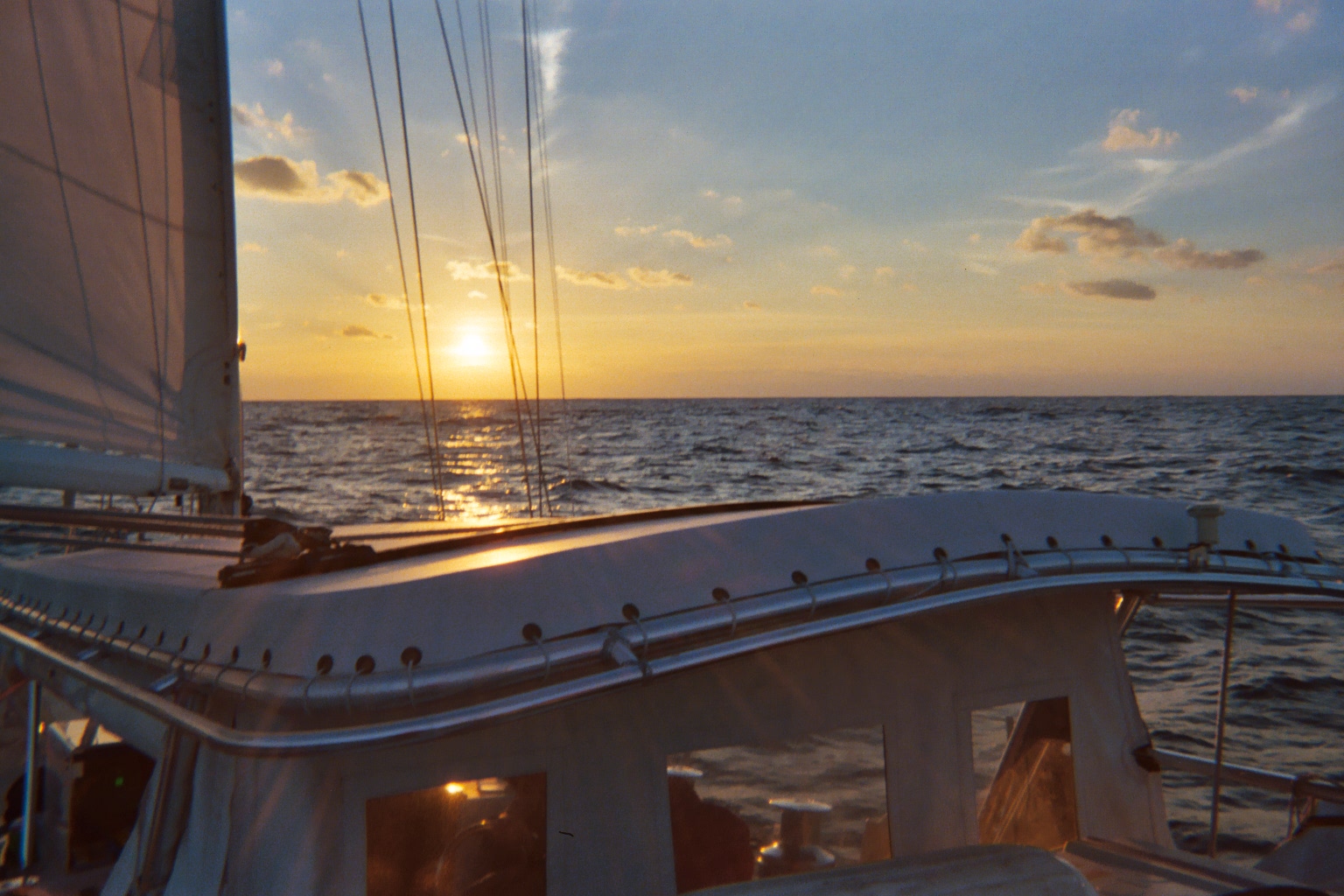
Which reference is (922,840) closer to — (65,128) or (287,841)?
(287,841)

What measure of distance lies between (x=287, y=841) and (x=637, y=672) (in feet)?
3.74

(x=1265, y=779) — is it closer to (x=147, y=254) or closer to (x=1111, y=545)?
(x=1111, y=545)

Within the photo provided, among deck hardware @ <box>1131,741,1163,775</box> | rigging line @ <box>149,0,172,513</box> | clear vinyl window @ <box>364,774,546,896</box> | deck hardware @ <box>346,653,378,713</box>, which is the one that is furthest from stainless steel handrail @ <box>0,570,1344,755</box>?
rigging line @ <box>149,0,172,513</box>

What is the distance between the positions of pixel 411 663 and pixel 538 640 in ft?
1.08

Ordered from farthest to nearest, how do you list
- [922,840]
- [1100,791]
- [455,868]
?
[1100,791]
[922,840]
[455,868]

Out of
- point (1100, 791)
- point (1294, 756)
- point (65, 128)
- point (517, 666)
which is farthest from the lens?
point (1294, 756)

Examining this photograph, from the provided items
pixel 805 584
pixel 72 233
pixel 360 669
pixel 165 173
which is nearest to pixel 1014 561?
pixel 805 584

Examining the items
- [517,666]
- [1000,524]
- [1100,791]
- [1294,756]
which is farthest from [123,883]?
[1294,756]

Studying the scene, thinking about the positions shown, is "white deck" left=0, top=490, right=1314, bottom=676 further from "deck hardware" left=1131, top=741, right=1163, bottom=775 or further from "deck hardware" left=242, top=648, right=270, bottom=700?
"deck hardware" left=1131, top=741, right=1163, bottom=775

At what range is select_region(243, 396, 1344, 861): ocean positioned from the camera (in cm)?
1019

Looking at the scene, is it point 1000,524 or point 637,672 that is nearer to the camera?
point 637,672

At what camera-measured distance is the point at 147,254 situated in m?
5.10

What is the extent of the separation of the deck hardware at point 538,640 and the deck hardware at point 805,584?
0.77m

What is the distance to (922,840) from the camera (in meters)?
3.31
